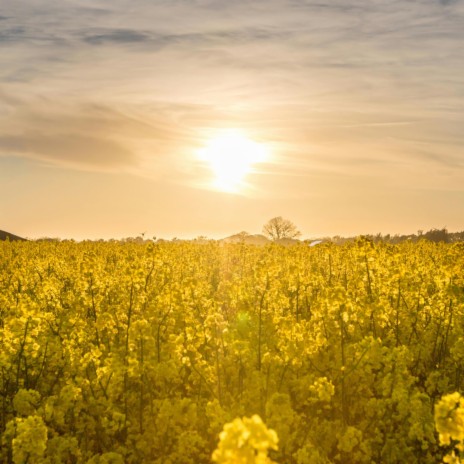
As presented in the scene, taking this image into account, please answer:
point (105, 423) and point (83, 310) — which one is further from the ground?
point (83, 310)

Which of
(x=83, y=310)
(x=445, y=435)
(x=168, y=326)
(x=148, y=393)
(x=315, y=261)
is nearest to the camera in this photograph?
(x=445, y=435)

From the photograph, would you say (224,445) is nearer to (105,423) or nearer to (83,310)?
(105,423)

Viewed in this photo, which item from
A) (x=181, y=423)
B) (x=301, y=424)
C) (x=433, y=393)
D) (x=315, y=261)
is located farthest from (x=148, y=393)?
(x=315, y=261)

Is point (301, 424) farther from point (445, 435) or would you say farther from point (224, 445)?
point (224, 445)

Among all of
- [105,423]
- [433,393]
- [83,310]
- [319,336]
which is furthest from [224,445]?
[83,310]

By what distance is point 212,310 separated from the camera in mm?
7715

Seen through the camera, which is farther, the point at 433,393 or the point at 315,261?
the point at 315,261

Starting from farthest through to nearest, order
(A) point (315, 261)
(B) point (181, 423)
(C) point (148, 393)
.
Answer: (A) point (315, 261), (C) point (148, 393), (B) point (181, 423)

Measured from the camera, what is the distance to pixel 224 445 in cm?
281

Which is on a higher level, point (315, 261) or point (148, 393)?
point (315, 261)

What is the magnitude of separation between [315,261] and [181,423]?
17.4 metres

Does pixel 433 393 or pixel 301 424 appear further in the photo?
pixel 433 393

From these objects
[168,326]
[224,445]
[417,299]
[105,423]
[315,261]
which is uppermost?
[315,261]

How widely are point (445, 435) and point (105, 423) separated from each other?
13.7 feet
